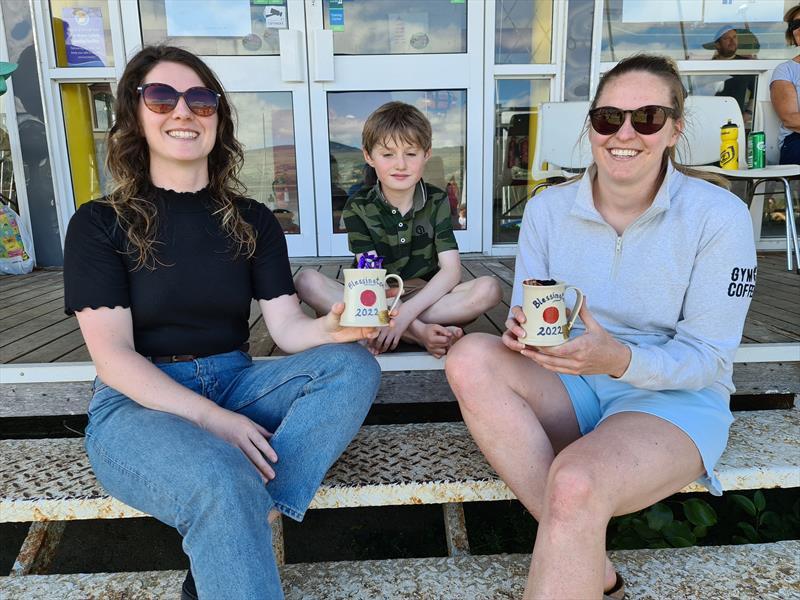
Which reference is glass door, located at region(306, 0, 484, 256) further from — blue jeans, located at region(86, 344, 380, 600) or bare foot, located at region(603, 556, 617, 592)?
bare foot, located at region(603, 556, 617, 592)

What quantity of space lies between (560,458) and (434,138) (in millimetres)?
2998

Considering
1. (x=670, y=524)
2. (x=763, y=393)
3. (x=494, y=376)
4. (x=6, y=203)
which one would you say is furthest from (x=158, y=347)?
(x=6, y=203)

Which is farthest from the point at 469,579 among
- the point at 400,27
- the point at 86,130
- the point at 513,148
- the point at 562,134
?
the point at 86,130

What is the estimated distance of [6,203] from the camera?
12.1 feet

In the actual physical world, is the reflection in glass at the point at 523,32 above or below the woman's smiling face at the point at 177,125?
above

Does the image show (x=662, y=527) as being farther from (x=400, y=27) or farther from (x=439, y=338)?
(x=400, y=27)

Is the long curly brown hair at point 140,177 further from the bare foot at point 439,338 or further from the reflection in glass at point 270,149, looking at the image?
the reflection in glass at point 270,149

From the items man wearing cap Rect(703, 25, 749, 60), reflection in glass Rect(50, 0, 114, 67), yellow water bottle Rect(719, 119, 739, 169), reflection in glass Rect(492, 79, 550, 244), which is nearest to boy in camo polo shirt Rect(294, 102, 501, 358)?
reflection in glass Rect(492, 79, 550, 244)

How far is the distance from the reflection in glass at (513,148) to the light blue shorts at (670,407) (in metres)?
2.65

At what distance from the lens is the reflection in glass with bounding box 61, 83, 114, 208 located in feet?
12.5

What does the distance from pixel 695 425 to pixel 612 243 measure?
1.52ft

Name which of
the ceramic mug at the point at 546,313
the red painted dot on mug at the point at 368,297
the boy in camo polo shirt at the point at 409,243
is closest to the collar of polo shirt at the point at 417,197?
the boy in camo polo shirt at the point at 409,243

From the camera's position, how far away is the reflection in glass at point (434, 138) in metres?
3.77

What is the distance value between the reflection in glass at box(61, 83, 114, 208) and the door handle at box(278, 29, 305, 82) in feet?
3.87
